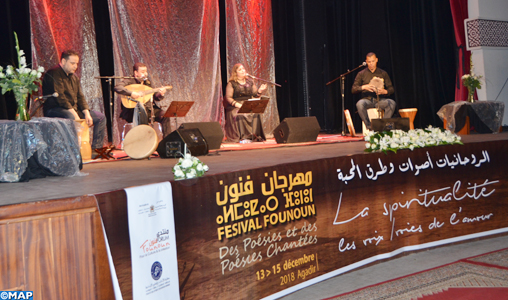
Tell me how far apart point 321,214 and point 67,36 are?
4.27 meters

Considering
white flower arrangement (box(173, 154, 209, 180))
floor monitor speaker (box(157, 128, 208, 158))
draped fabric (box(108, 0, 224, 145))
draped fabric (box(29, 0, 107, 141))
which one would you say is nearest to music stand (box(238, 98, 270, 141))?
draped fabric (box(108, 0, 224, 145))

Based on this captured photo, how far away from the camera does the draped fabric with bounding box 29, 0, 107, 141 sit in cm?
553

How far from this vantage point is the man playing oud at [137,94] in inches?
223

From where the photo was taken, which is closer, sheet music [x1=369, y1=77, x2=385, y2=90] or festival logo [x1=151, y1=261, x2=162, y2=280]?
festival logo [x1=151, y1=261, x2=162, y2=280]

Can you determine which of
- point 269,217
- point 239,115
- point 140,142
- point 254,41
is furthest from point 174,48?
point 269,217

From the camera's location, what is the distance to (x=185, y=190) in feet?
8.17

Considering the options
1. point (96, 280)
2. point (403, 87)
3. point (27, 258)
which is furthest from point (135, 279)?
point (403, 87)

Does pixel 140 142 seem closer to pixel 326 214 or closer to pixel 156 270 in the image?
pixel 326 214

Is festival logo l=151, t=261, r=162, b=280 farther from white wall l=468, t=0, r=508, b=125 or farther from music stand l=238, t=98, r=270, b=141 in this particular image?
white wall l=468, t=0, r=508, b=125

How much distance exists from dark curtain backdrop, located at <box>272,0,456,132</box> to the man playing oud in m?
3.06

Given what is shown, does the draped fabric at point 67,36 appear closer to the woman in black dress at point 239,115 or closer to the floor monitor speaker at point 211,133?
the floor monitor speaker at point 211,133

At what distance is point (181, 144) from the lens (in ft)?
14.9

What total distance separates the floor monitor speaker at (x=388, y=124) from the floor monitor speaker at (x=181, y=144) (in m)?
1.99

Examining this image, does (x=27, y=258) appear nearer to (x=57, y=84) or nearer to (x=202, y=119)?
(x=57, y=84)
